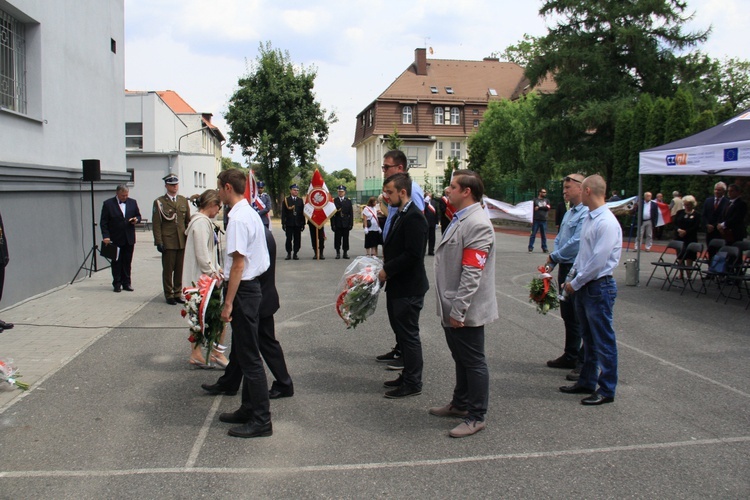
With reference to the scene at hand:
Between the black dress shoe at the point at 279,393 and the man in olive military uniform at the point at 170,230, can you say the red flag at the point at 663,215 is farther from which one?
the black dress shoe at the point at 279,393

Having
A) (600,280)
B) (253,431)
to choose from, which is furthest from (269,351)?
(600,280)

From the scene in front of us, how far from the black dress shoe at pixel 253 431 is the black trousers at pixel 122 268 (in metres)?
7.74

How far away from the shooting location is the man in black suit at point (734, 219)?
38.4 ft

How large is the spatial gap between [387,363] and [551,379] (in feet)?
5.52

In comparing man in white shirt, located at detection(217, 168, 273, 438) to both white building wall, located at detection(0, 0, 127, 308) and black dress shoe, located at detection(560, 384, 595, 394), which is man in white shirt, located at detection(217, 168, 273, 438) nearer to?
black dress shoe, located at detection(560, 384, 595, 394)

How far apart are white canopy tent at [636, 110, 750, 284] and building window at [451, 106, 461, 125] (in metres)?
Result: 56.6

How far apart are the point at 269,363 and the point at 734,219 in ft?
32.4

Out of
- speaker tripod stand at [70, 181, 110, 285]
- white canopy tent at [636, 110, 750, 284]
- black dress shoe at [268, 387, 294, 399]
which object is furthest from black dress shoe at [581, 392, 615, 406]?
speaker tripod stand at [70, 181, 110, 285]

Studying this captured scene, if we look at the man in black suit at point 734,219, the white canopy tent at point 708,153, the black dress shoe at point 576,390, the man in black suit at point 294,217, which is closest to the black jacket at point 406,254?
the black dress shoe at point 576,390

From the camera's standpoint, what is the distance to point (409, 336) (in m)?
5.76

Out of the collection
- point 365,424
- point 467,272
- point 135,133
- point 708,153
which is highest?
point 135,133

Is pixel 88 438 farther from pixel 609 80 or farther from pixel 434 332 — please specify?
pixel 609 80

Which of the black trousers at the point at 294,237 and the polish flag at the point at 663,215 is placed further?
the polish flag at the point at 663,215

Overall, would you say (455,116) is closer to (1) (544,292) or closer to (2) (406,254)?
(1) (544,292)
